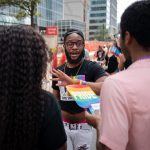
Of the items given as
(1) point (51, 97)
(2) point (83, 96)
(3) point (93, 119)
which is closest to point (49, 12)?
(2) point (83, 96)

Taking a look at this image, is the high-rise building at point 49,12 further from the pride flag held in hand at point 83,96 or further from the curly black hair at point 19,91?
the curly black hair at point 19,91

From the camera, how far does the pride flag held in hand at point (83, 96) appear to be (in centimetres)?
266

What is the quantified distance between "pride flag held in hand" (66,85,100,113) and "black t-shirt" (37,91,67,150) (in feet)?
2.11

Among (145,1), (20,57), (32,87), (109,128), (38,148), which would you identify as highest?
(145,1)

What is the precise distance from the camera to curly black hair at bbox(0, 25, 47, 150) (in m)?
1.87

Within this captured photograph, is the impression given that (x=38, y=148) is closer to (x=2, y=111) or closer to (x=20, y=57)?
(x=2, y=111)

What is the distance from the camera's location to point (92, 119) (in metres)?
2.32

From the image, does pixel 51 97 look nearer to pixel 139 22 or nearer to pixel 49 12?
pixel 139 22

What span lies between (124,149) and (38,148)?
516mm

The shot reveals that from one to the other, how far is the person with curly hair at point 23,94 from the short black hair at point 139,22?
497mm

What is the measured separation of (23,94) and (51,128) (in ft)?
0.86

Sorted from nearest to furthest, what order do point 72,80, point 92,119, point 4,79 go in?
point 4,79
point 92,119
point 72,80

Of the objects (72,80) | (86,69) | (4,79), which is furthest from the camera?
(86,69)

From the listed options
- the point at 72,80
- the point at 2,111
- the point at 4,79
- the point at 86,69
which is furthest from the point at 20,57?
the point at 86,69
